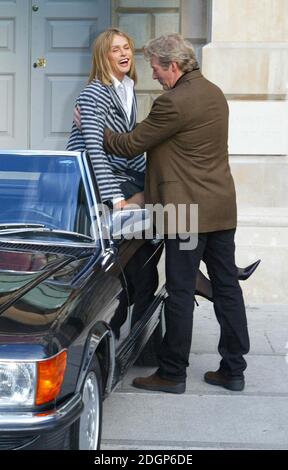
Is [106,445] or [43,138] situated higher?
[43,138]

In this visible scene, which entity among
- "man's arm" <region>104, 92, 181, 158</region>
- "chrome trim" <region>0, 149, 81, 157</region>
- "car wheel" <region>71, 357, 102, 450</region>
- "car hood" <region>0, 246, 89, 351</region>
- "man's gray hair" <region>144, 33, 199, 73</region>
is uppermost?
"man's gray hair" <region>144, 33, 199, 73</region>

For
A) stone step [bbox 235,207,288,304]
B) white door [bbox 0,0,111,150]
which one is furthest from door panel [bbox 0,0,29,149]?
stone step [bbox 235,207,288,304]

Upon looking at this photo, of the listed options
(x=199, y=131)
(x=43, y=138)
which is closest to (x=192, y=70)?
(x=199, y=131)

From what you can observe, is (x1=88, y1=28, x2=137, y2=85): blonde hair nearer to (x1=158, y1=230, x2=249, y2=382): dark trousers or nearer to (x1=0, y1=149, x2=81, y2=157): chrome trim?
(x1=0, y1=149, x2=81, y2=157): chrome trim

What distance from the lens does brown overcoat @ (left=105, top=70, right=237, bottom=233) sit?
15.8ft

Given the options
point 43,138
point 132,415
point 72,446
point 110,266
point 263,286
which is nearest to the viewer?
point 72,446

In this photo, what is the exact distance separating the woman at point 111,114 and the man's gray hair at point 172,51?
512mm

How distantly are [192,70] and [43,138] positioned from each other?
14.2 ft

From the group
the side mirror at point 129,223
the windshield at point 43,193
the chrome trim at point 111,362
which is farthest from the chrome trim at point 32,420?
the side mirror at point 129,223

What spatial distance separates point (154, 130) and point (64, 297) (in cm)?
152

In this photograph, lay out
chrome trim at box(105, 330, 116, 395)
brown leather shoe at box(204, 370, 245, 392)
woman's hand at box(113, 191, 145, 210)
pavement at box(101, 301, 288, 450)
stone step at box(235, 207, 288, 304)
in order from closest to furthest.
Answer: chrome trim at box(105, 330, 116, 395), pavement at box(101, 301, 288, 450), woman's hand at box(113, 191, 145, 210), brown leather shoe at box(204, 370, 245, 392), stone step at box(235, 207, 288, 304)

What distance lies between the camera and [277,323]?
276 inches

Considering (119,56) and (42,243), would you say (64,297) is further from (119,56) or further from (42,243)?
(119,56)

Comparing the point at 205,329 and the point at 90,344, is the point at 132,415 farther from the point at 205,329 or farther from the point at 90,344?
the point at 205,329
